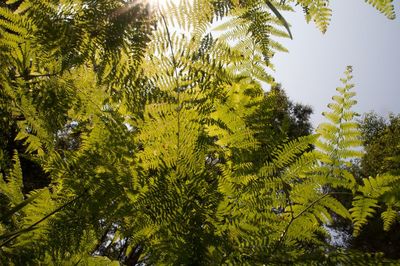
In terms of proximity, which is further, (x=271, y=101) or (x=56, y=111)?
(x=56, y=111)

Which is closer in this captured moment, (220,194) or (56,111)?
(220,194)

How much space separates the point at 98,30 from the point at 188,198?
0.64m

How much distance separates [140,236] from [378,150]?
13156 millimetres

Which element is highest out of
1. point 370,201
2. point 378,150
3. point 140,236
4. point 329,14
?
point 378,150

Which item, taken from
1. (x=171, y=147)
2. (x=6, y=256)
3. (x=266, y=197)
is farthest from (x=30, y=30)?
(x=266, y=197)

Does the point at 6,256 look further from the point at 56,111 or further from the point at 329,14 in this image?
the point at 329,14

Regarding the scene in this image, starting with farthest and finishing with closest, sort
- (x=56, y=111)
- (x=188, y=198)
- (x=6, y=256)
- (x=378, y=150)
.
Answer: (x=378, y=150), (x=56, y=111), (x=6, y=256), (x=188, y=198)

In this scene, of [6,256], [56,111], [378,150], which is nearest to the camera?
[6,256]

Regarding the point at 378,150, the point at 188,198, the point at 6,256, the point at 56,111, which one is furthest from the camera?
the point at 378,150

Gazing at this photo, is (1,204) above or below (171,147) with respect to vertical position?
below

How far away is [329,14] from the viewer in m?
1.10

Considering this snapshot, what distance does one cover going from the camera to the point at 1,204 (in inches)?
66.3

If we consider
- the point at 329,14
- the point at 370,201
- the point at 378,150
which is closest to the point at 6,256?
the point at 370,201

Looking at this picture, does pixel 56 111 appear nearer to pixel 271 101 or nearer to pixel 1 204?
pixel 1 204
